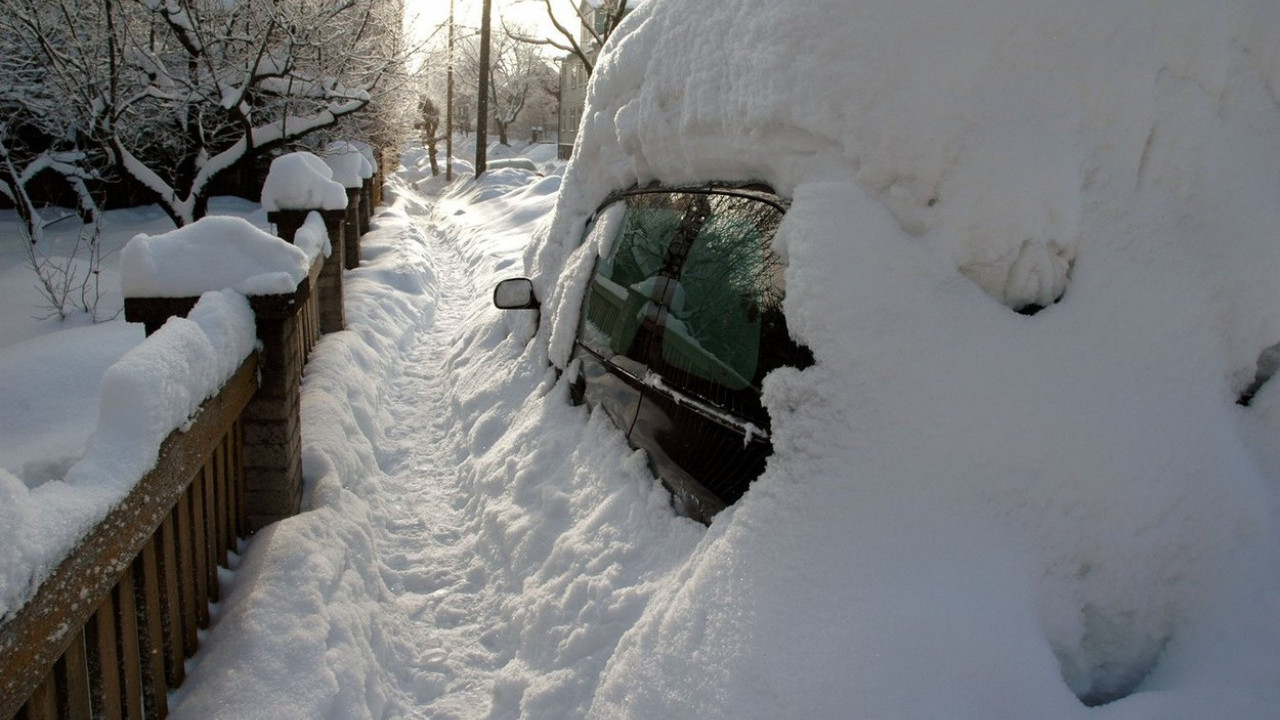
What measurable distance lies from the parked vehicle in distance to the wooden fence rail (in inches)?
56.8

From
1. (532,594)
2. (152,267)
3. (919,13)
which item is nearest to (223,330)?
(152,267)

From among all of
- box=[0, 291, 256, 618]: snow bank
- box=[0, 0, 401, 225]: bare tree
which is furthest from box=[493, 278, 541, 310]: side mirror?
box=[0, 0, 401, 225]: bare tree

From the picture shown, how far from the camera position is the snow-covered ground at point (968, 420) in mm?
1785

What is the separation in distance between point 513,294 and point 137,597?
3022 millimetres

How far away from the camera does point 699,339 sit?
254cm

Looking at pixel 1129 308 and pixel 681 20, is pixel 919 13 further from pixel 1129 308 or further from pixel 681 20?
pixel 681 20

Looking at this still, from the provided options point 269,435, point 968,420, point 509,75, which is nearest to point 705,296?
point 968,420

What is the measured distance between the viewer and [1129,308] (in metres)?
2.06

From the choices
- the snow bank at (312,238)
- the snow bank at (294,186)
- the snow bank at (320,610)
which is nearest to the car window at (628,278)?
the snow bank at (320,610)

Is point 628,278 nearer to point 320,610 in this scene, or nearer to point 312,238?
point 320,610

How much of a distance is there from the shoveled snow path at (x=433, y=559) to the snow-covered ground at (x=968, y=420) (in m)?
0.10

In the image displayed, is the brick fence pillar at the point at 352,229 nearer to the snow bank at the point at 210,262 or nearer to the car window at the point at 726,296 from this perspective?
the snow bank at the point at 210,262

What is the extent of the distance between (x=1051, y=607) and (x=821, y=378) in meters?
0.73

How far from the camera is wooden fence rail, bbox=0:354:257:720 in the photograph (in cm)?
152
